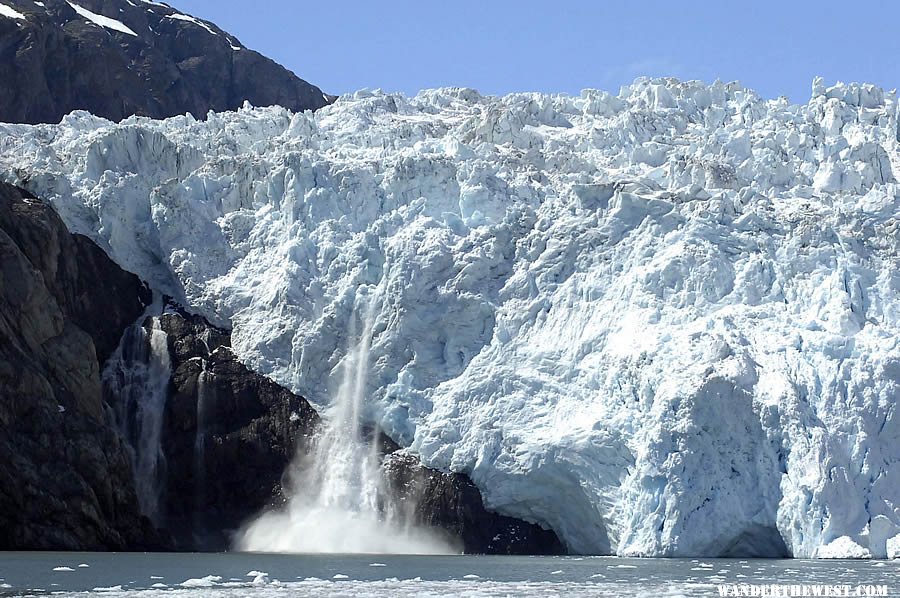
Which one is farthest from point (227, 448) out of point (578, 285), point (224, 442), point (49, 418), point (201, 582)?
point (201, 582)

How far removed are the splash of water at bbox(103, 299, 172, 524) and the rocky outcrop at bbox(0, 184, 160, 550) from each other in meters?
1.30

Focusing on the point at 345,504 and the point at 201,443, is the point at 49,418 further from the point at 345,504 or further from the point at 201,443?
the point at 345,504

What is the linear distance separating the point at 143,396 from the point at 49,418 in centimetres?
648

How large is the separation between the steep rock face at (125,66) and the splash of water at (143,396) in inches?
1035

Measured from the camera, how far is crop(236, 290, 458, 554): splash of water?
1650 inches

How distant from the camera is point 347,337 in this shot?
44.4 meters

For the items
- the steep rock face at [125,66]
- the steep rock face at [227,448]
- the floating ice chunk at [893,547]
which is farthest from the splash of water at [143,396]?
the steep rock face at [125,66]

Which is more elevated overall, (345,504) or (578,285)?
(578,285)

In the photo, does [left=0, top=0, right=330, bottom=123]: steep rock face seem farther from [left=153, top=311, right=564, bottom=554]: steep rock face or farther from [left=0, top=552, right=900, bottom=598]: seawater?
[left=0, top=552, right=900, bottom=598]: seawater

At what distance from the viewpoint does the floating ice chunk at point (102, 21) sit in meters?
75.6

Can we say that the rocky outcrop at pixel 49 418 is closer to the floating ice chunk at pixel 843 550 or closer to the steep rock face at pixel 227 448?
the steep rock face at pixel 227 448

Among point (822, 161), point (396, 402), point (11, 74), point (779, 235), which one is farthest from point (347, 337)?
point (11, 74)

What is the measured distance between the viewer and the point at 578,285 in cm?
4319

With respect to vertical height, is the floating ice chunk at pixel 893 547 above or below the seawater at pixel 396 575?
above
